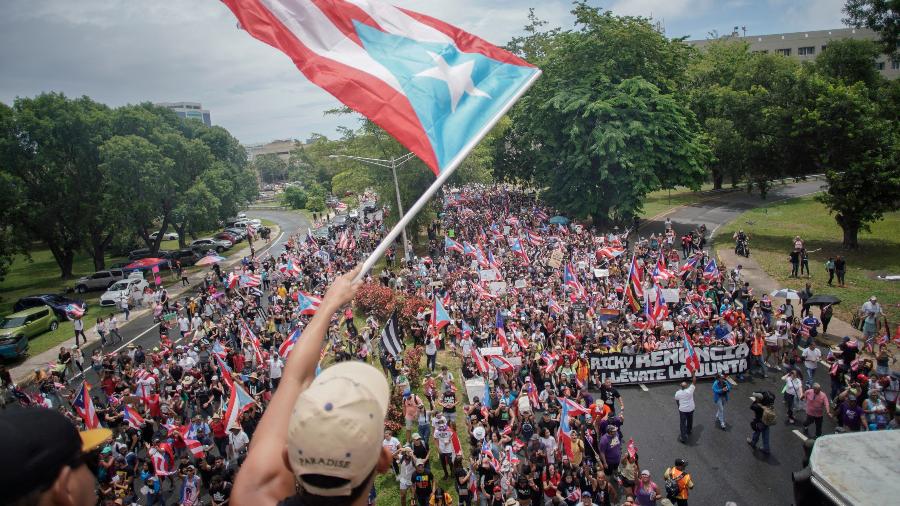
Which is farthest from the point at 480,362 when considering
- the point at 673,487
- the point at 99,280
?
the point at 99,280

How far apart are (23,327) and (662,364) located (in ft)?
95.0

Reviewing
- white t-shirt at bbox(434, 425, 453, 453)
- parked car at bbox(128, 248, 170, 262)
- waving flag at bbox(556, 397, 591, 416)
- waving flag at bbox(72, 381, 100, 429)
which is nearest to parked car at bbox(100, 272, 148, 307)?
parked car at bbox(128, 248, 170, 262)

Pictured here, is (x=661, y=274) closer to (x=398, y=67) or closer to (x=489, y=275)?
(x=489, y=275)

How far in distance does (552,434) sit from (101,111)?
43.8 m

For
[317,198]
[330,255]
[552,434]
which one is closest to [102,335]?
[330,255]

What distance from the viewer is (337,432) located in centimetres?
160

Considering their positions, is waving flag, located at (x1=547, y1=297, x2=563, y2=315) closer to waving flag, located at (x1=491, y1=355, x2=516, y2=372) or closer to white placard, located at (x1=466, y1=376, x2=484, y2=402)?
white placard, located at (x1=466, y1=376, x2=484, y2=402)

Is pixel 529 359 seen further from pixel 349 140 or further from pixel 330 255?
pixel 349 140

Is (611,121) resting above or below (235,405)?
above

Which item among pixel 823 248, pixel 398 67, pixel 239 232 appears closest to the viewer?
pixel 398 67

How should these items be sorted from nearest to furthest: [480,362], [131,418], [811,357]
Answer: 1. [131,418]
2. [811,357]
3. [480,362]

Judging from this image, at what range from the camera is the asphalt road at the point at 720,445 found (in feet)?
37.9

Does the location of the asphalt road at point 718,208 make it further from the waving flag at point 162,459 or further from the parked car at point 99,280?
the parked car at point 99,280

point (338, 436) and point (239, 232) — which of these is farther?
point (239, 232)
